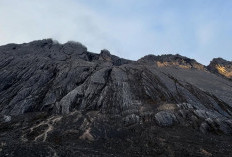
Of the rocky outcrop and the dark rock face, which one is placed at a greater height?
the rocky outcrop

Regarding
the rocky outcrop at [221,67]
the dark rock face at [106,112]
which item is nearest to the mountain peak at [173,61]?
the rocky outcrop at [221,67]

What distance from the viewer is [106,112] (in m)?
47.0

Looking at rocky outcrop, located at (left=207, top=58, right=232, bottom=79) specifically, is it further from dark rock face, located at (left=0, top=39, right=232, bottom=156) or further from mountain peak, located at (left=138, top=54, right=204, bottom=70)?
dark rock face, located at (left=0, top=39, right=232, bottom=156)

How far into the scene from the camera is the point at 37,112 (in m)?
50.9

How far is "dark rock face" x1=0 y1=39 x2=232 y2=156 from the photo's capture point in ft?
107

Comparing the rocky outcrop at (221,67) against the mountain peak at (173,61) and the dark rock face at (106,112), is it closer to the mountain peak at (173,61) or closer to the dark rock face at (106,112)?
the mountain peak at (173,61)

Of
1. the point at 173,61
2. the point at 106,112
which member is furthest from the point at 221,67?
the point at 106,112

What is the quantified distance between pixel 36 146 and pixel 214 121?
32780 millimetres

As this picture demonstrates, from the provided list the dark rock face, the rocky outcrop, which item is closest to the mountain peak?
the rocky outcrop

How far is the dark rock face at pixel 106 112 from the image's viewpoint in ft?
107

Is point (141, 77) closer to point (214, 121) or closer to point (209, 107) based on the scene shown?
point (209, 107)

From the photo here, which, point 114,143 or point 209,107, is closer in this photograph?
point 114,143

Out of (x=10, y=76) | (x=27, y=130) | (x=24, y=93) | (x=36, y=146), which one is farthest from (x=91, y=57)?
(x=36, y=146)

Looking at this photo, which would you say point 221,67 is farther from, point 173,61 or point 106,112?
point 106,112
